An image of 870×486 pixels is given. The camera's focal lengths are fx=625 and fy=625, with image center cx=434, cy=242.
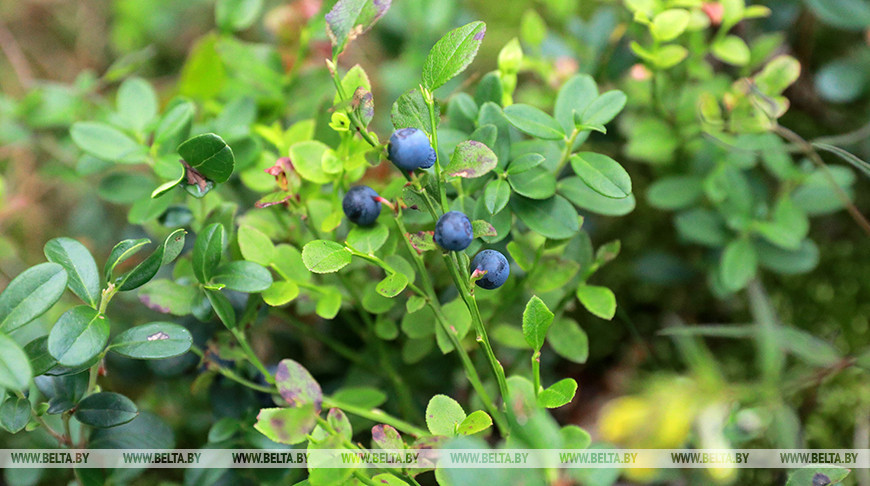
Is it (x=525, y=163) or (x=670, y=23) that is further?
(x=670, y=23)

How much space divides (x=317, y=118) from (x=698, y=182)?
27.3 inches

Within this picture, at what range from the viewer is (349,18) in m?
0.71

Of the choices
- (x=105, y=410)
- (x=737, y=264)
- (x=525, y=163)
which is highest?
(x=525, y=163)

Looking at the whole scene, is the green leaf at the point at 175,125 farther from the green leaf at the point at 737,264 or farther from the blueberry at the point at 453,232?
the green leaf at the point at 737,264

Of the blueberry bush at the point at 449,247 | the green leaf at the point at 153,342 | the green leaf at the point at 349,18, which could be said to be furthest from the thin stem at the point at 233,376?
the green leaf at the point at 349,18

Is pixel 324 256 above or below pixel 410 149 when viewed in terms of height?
below

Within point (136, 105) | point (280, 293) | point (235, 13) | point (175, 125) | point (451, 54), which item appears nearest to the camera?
point (451, 54)

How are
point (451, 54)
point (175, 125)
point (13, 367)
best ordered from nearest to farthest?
point (13, 367) → point (451, 54) → point (175, 125)

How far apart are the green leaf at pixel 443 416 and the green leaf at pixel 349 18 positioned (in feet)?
1.37

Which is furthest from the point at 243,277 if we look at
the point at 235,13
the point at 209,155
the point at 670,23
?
the point at 670,23

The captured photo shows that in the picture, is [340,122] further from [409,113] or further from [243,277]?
[243,277]

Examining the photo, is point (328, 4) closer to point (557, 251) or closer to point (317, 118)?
point (317, 118)

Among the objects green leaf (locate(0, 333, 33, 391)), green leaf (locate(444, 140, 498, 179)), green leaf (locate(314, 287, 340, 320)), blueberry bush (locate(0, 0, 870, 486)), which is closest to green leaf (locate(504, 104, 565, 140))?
blueberry bush (locate(0, 0, 870, 486))

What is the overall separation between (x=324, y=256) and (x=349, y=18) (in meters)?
0.27
